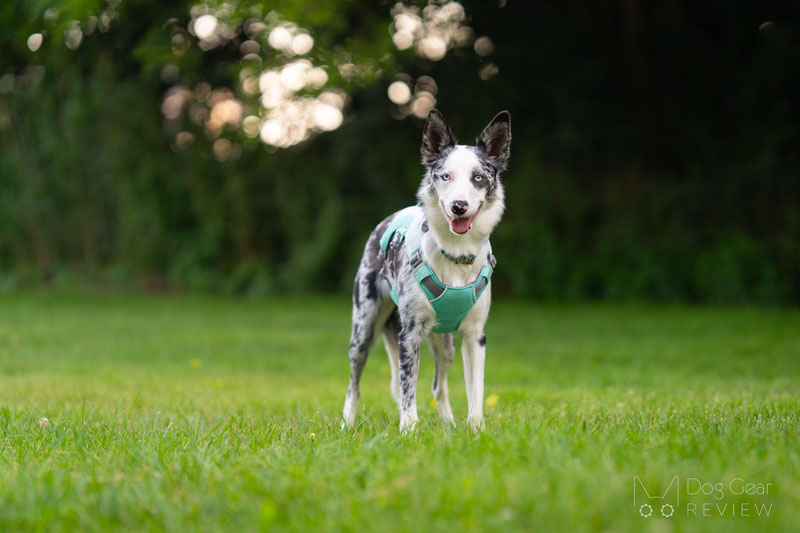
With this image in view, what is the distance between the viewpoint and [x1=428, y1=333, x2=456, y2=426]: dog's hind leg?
5.17 m

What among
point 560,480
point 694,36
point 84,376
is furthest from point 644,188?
point 560,480

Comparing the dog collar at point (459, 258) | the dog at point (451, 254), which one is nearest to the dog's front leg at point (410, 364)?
the dog at point (451, 254)

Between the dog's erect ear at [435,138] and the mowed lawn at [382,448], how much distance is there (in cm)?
160

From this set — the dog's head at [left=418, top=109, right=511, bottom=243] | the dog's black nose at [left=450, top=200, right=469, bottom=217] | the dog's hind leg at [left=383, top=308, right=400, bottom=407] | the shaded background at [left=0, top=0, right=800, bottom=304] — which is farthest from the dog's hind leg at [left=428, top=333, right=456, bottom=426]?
the shaded background at [left=0, top=0, right=800, bottom=304]

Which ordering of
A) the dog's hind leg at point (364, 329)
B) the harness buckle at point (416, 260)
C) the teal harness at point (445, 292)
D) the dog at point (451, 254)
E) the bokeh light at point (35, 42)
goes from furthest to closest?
1. the bokeh light at point (35, 42)
2. the dog's hind leg at point (364, 329)
3. the harness buckle at point (416, 260)
4. the teal harness at point (445, 292)
5. the dog at point (451, 254)

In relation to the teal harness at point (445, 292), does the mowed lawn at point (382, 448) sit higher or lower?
lower

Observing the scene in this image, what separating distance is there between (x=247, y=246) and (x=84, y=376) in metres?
11.8

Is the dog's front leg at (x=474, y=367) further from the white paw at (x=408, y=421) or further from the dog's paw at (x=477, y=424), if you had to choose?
the white paw at (x=408, y=421)

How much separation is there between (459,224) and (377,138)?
1387 centimetres

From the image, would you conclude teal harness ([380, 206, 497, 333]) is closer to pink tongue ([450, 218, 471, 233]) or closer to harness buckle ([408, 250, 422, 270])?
harness buckle ([408, 250, 422, 270])

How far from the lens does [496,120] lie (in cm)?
463

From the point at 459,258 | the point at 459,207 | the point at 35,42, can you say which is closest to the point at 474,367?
the point at 459,258

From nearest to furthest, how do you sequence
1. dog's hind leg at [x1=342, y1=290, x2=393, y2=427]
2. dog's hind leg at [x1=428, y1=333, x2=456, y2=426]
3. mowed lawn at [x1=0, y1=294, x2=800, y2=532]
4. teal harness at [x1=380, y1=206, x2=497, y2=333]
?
mowed lawn at [x1=0, y1=294, x2=800, y2=532], teal harness at [x1=380, y1=206, x2=497, y2=333], dog's hind leg at [x1=428, y1=333, x2=456, y2=426], dog's hind leg at [x1=342, y1=290, x2=393, y2=427]

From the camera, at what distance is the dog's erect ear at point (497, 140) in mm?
4660
